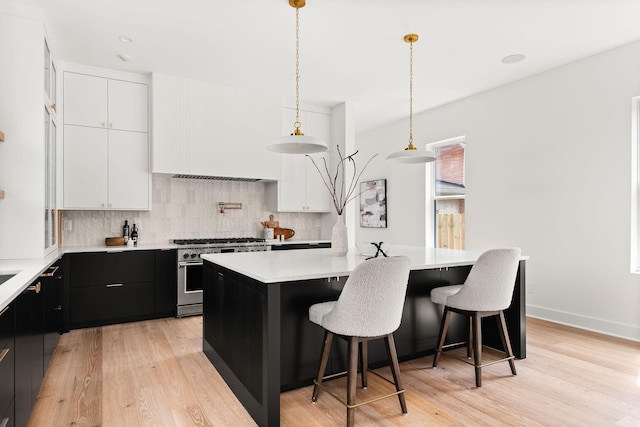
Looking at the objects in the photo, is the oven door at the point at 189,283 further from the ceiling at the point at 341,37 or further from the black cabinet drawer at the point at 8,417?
the black cabinet drawer at the point at 8,417

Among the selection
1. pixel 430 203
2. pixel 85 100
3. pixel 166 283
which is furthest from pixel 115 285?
pixel 430 203

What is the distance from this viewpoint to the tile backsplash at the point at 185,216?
14.8 feet

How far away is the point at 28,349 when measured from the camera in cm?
213

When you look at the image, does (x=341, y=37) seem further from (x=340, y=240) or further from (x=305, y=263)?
(x=305, y=263)

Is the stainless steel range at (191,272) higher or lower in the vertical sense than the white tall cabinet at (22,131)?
lower

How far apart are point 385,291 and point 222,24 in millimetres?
2637

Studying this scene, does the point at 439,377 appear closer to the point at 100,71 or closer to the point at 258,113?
the point at 258,113

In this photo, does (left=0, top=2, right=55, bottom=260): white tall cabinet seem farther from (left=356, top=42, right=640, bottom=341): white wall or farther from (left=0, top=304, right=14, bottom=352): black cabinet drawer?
(left=356, top=42, right=640, bottom=341): white wall

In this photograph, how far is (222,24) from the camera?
335 cm

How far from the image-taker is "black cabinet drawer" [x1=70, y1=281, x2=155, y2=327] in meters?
4.00

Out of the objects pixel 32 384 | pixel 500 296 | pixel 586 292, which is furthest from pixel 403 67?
pixel 32 384

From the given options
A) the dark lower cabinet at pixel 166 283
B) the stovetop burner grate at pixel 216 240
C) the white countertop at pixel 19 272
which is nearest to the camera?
the white countertop at pixel 19 272

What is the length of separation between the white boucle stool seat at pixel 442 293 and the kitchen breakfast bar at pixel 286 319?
140 mm

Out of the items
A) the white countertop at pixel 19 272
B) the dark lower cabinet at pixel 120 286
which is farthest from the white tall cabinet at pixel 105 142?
the white countertop at pixel 19 272
